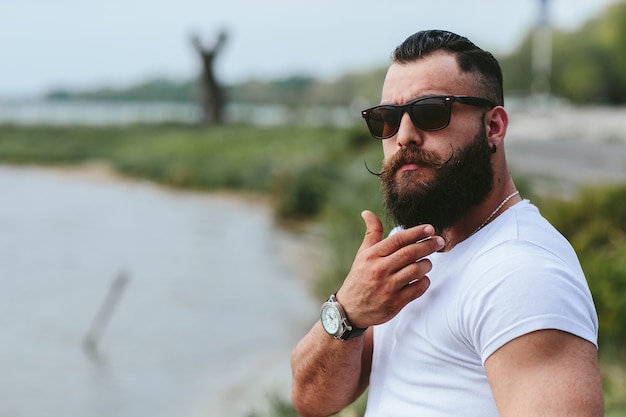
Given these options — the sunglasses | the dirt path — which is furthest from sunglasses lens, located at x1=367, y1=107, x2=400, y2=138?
the dirt path

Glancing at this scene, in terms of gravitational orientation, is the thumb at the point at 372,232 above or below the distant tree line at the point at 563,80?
above

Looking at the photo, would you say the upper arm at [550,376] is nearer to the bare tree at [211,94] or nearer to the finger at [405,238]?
the finger at [405,238]

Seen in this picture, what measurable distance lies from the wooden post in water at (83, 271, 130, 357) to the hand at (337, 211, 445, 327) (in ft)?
23.6

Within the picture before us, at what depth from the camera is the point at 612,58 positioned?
6053 cm

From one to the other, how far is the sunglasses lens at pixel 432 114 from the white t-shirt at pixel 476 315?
229 millimetres

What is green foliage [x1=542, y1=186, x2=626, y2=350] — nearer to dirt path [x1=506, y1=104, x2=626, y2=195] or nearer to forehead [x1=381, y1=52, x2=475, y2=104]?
dirt path [x1=506, y1=104, x2=626, y2=195]

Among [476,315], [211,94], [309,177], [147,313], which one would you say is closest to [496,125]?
[476,315]

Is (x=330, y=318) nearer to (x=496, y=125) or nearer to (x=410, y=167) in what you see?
(x=410, y=167)

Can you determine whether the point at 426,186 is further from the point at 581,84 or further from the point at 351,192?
the point at 581,84

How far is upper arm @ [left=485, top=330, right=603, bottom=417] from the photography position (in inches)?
57.6

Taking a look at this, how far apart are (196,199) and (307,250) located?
8173mm

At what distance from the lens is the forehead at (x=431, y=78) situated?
1823 millimetres

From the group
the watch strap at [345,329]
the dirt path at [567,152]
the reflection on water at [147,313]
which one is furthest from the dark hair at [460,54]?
the dirt path at [567,152]

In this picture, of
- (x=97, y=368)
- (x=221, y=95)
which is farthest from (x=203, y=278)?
(x=221, y=95)
